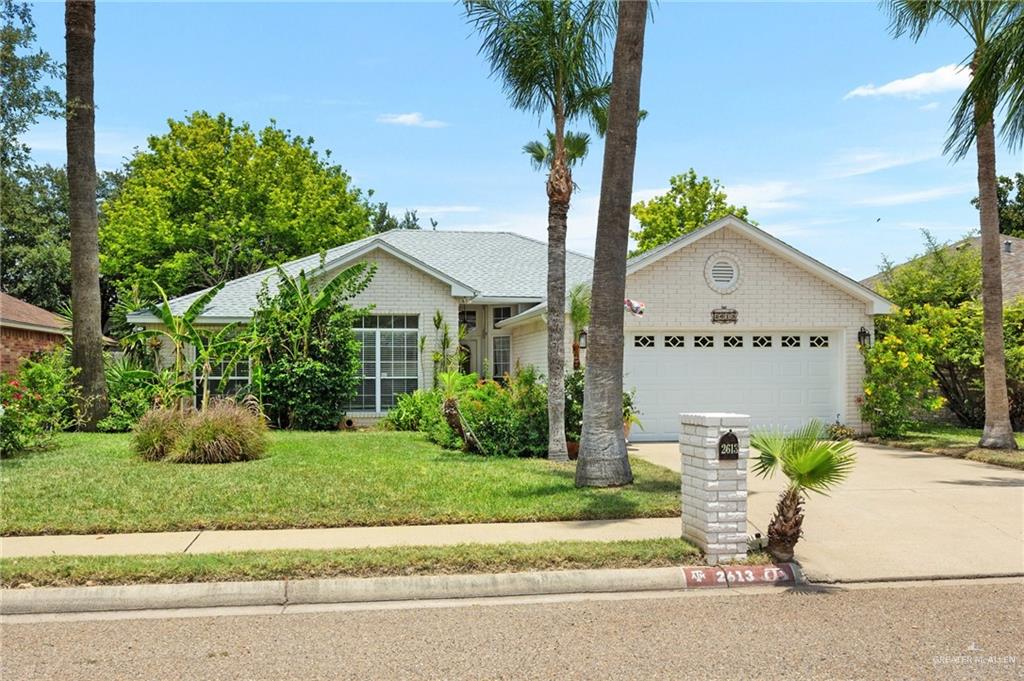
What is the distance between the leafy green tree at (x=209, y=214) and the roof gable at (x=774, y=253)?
20017 millimetres

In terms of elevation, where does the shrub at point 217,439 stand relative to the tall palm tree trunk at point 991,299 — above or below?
below

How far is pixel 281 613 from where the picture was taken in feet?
21.5

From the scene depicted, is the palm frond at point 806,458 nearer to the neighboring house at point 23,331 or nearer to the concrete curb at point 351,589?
the concrete curb at point 351,589

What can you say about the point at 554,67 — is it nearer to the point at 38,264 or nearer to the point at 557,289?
the point at 557,289

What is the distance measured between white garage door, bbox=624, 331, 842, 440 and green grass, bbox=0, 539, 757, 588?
35.2ft

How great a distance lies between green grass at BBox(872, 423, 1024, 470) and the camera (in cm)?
1465

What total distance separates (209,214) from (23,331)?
9019 mm

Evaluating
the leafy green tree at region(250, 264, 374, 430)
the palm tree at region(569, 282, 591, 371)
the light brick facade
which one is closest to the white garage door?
the light brick facade

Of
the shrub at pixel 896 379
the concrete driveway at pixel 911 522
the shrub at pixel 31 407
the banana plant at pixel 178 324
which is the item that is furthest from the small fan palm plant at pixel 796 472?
the banana plant at pixel 178 324

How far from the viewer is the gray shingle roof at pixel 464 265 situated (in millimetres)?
21172

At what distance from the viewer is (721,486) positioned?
25.7 ft

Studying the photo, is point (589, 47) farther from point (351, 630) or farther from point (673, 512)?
point (351, 630)

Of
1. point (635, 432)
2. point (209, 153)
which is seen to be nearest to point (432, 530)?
point (635, 432)

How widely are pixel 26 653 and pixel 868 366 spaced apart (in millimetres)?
17112
